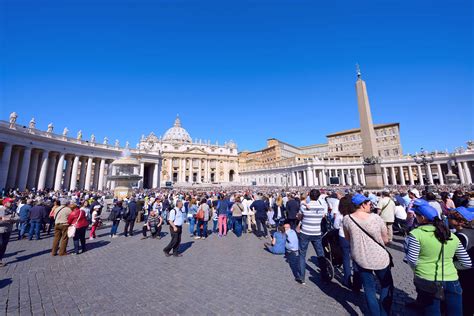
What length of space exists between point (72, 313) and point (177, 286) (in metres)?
1.55

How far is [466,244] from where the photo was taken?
2424mm

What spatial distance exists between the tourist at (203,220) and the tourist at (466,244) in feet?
21.8

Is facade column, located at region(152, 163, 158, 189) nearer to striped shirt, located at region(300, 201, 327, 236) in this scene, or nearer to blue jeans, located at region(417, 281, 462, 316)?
striped shirt, located at region(300, 201, 327, 236)

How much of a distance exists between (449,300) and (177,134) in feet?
297

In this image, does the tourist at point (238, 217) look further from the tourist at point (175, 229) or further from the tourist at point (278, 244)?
the tourist at point (175, 229)

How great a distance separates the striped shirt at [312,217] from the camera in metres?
3.77

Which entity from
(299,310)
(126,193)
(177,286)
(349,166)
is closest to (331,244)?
(299,310)

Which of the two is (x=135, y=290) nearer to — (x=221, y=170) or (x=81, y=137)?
(x=81, y=137)

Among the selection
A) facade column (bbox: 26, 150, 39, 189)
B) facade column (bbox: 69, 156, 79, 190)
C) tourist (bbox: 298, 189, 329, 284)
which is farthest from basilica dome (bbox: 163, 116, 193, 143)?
tourist (bbox: 298, 189, 329, 284)

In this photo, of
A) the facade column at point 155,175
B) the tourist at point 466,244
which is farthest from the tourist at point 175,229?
the facade column at point 155,175

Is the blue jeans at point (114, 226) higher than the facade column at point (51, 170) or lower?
lower

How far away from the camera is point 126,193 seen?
17.5 metres

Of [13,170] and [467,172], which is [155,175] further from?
[467,172]

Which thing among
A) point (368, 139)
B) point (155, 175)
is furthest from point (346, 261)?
point (155, 175)
